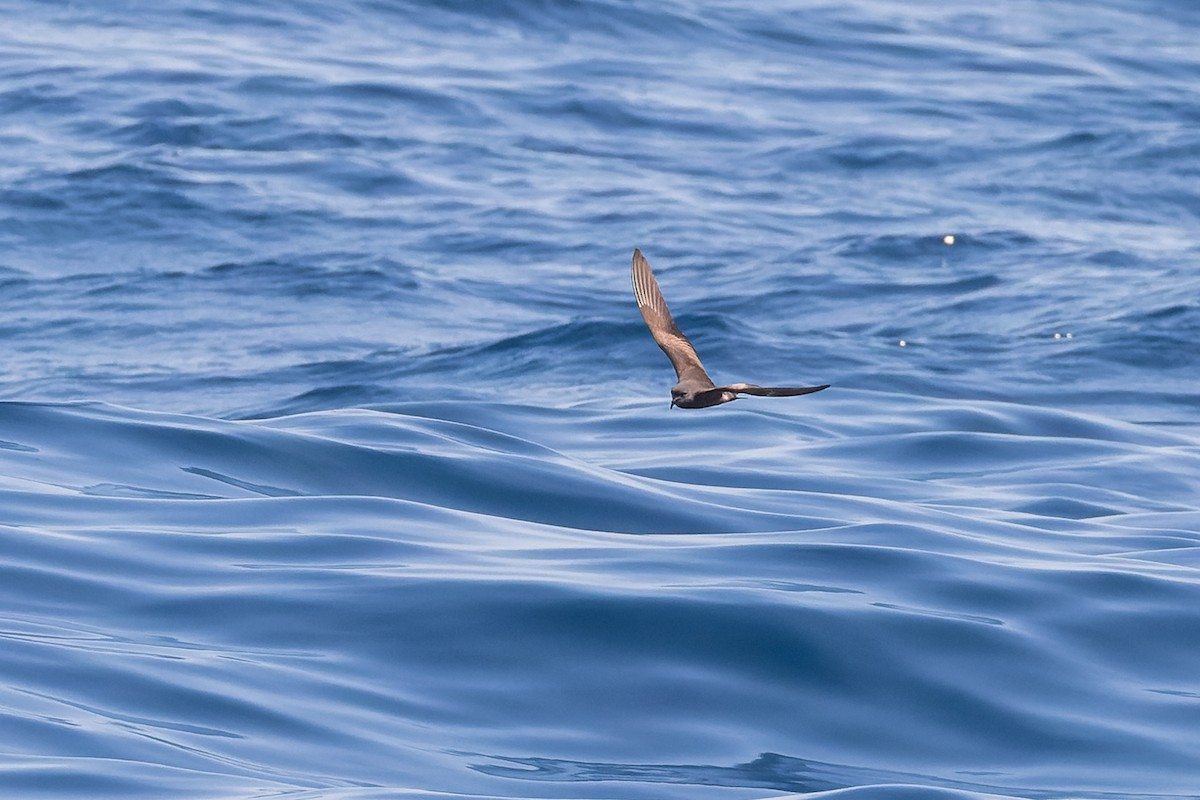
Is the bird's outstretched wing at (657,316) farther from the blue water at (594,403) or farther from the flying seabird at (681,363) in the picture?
the blue water at (594,403)

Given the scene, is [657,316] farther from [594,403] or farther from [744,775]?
[594,403]

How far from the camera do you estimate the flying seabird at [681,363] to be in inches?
194

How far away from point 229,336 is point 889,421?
5.39m

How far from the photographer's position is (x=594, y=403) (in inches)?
424

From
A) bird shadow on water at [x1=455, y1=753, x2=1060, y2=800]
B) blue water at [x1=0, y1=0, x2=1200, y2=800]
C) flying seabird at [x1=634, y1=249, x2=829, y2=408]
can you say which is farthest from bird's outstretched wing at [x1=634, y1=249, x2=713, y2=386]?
bird shadow on water at [x1=455, y1=753, x2=1060, y2=800]

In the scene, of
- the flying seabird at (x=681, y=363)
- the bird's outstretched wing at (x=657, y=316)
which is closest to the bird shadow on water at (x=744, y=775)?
the flying seabird at (x=681, y=363)

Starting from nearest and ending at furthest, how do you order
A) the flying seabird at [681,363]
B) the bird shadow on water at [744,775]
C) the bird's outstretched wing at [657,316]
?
the bird shadow on water at [744,775] → the flying seabird at [681,363] → the bird's outstretched wing at [657,316]

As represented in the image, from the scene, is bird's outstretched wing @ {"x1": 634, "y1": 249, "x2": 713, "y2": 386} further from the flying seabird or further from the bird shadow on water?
the bird shadow on water

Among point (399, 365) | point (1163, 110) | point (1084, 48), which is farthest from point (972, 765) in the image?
point (1084, 48)

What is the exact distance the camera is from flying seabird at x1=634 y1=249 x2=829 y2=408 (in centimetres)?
493

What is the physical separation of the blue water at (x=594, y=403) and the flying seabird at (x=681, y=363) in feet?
1.91

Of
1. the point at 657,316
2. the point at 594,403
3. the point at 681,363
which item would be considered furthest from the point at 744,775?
the point at 594,403

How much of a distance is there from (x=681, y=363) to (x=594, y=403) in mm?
4828

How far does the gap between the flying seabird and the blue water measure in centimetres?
58
